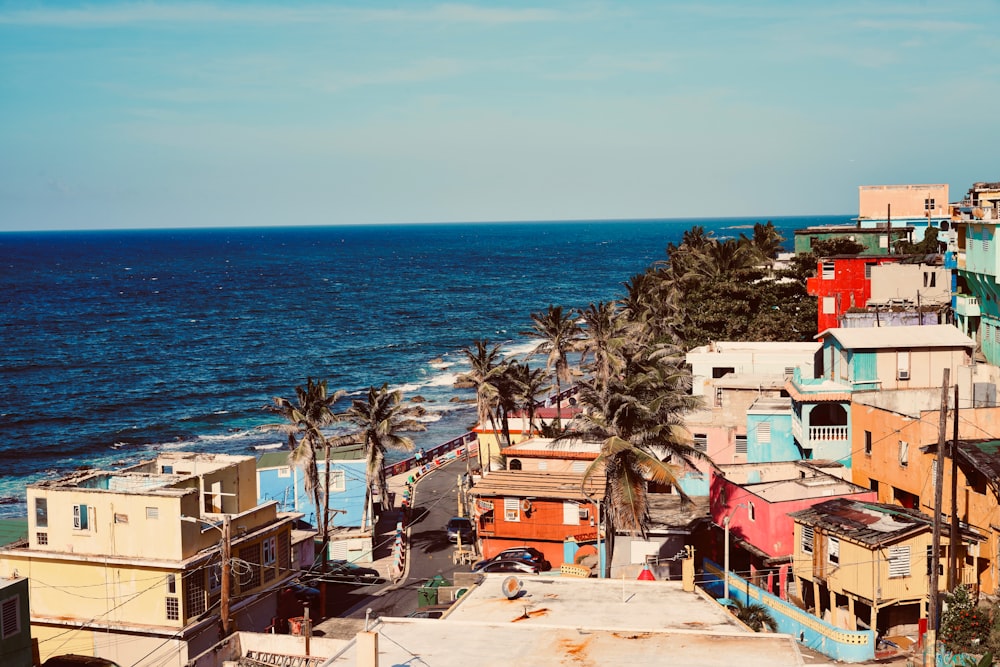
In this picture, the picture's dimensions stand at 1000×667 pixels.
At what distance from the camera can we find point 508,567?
165 ft

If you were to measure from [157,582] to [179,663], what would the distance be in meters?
3.07

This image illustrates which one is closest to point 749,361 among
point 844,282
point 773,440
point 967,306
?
point 967,306

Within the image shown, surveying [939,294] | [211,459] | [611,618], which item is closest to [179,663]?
[211,459]

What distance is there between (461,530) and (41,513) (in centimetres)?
2246

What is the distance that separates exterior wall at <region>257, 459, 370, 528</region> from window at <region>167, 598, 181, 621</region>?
65.6ft

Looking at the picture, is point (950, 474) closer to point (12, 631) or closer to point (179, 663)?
point (179, 663)

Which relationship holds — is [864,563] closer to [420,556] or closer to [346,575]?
[346,575]

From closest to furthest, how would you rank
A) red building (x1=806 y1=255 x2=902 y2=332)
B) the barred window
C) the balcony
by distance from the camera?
the barred window
the balcony
red building (x1=806 y1=255 x2=902 y2=332)

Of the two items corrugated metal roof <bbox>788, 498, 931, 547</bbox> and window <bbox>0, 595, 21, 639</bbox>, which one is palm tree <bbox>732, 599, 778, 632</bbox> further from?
window <bbox>0, 595, 21, 639</bbox>

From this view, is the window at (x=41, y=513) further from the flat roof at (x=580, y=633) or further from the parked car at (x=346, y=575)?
the flat roof at (x=580, y=633)

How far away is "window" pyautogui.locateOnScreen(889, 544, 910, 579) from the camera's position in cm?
3622

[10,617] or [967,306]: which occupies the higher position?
[967,306]

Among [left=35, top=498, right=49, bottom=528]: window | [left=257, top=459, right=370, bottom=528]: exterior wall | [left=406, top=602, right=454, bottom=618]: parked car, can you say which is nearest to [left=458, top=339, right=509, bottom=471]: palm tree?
[left=257, top=459, right=370, bottom=528]: exterior wall

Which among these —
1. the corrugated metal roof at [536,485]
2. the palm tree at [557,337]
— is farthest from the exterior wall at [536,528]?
the palm tree at [557,337]
